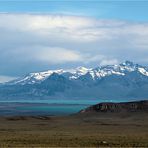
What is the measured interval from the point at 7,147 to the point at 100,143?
1052cm

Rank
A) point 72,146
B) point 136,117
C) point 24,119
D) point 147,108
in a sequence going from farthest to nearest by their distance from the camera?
point 147,108, point 136,117, point 24,119, point 72,146

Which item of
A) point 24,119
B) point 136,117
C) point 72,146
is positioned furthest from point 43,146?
point 136,117

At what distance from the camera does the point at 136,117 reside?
12156 centimetres

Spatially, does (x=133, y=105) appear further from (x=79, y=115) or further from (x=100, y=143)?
(x=100, y=143)

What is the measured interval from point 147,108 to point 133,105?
18.6 feet

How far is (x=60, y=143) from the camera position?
53062 mm

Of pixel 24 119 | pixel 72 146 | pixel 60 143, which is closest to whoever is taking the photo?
pixel 72 146

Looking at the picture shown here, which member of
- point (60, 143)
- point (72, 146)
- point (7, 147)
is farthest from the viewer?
point (60, 143)

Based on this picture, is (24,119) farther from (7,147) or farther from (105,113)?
(7,147)

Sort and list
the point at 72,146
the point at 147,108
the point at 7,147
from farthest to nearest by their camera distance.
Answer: the point at 147,108 < the point at 72,146 < the point at 7,147

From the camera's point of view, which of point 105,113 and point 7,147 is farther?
point 105,113

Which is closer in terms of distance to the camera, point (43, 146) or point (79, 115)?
point (43, 146)

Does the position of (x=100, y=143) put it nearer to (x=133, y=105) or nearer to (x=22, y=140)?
(x=22, y=140)

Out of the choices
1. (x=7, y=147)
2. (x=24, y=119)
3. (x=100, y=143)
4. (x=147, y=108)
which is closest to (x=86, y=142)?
(x=100, y=143)
